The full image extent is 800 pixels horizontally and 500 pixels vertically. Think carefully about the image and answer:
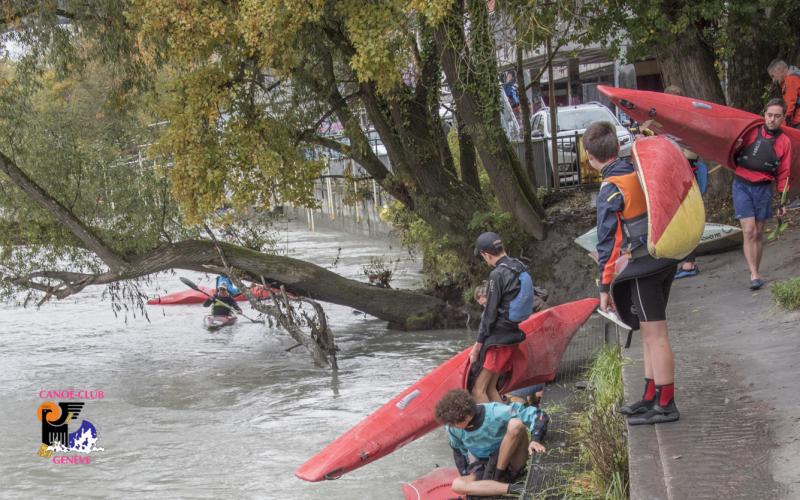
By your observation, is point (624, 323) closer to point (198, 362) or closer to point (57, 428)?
point (57, 428)

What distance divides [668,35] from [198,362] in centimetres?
886

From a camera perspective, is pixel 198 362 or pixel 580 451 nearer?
pixel 580 451

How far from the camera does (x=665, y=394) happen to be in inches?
223

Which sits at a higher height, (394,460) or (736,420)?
(736,420)

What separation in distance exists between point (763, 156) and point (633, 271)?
4184mm

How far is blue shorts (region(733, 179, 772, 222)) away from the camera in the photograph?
9.08 metres

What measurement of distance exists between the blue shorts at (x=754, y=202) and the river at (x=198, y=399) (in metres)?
3.69

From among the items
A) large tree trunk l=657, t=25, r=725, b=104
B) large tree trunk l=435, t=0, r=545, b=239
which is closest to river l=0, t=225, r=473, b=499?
large tree trunk l=435, t=0, r=545, b=239

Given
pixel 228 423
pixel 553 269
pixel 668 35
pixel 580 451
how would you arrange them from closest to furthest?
pixel 580 451 < pixel 228 423 < pixel 668 35 < pixel 553 269

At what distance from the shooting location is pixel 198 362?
16047mm

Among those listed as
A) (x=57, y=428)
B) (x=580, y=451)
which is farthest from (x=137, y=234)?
(x=580, y=451)

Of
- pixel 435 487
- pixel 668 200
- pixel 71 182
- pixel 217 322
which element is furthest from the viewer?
pixel 217 322

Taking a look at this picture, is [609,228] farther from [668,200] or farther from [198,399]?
[198,399]

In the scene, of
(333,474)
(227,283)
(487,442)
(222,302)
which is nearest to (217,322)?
(222,302)
